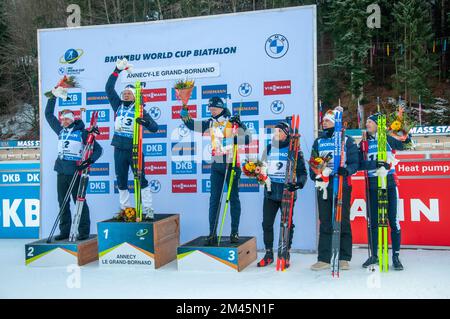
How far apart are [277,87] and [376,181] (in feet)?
5.75

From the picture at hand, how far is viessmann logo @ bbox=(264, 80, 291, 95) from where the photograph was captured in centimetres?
616

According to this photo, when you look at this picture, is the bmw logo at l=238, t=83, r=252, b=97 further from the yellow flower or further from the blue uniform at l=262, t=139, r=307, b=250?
the yellow flower

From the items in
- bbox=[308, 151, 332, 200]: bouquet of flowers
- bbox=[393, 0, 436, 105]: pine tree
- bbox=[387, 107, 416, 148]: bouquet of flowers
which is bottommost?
bbox=[308, 151, 332, 200]: bouquet of flowers

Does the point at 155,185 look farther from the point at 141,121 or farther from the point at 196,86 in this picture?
the point at 196,86

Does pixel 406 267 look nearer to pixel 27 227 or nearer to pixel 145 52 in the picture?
Answer: pixel 145 52

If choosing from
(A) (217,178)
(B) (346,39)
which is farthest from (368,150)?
(B) (346,39)

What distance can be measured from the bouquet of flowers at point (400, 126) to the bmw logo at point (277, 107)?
1419 millimetres

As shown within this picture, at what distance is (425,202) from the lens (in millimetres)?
6121

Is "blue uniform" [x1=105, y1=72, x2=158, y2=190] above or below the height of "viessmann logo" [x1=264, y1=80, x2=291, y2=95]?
below

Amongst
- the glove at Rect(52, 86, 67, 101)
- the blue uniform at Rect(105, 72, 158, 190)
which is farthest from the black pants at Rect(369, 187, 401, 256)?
the glove at Rect(52, 86, 67, 101)

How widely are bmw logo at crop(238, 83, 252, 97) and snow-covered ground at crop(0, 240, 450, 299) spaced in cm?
213

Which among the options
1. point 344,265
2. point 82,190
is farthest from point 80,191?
point 344,265

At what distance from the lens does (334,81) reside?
26.4m

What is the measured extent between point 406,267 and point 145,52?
418 centimetres
